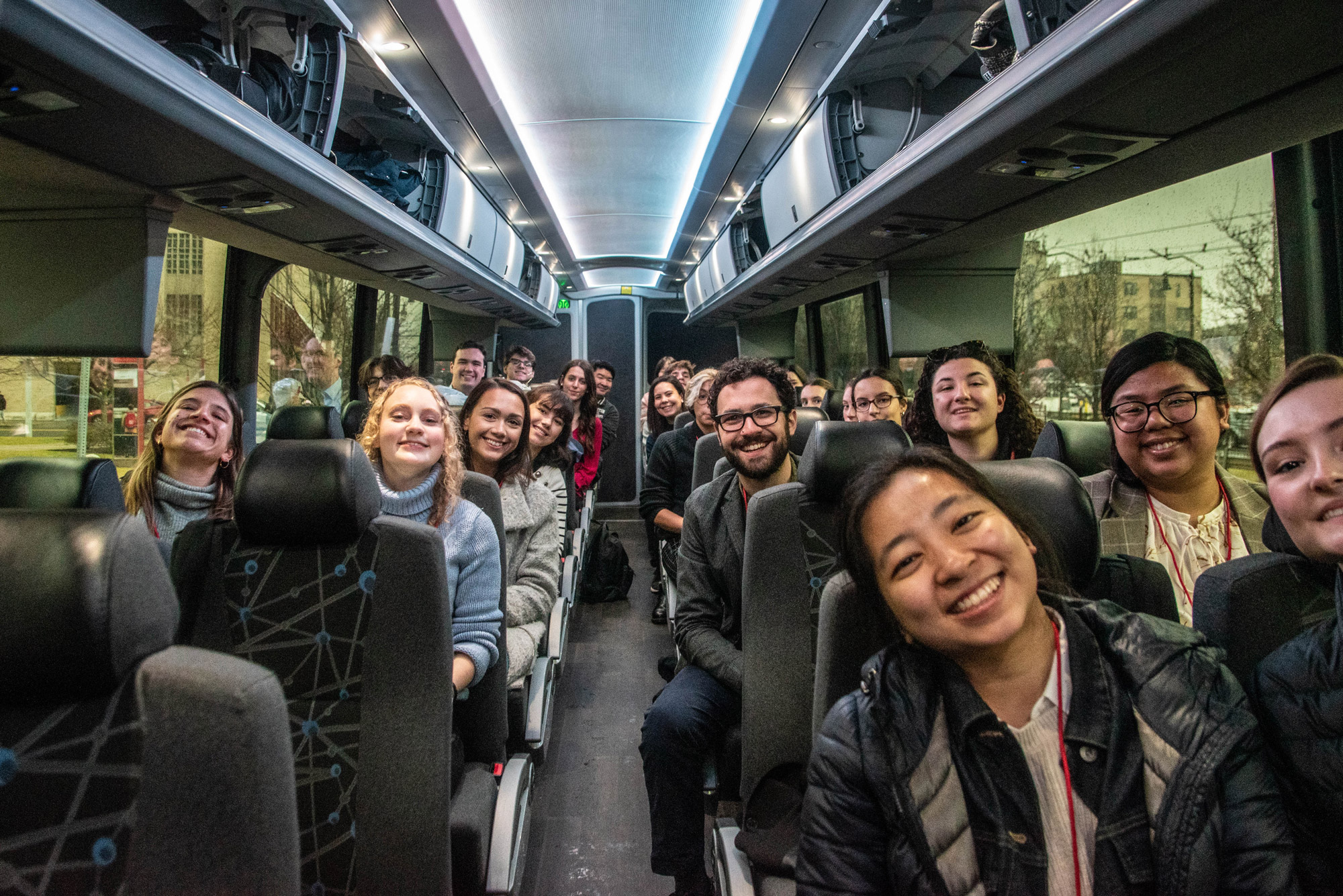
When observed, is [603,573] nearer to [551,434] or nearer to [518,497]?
[551,434]

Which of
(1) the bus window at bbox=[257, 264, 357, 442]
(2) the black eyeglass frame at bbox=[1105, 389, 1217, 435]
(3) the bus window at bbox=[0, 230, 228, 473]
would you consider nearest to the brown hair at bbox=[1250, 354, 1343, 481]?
(2) the black eyeglass frame at bbox=[1105, 389, 1217, 435]

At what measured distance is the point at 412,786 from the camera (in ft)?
5.06

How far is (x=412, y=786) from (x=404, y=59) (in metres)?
3.52

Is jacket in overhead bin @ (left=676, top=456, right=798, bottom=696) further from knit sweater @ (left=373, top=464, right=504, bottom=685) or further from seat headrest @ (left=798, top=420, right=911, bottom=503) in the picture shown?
knit sweater @ (left=373, top=464, right=504, bottom=685)

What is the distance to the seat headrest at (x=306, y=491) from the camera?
1604 mm

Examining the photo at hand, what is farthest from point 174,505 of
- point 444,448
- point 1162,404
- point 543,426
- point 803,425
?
point 1162,404

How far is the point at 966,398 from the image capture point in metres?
2.83

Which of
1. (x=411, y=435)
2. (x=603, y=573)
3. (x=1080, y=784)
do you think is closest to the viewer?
(x=1080, y=784)

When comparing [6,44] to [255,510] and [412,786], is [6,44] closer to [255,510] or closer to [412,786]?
[255,510]

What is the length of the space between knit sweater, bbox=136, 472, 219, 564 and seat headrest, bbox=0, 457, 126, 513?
1.88 feet

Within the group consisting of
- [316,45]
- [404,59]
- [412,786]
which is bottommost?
[412,786]

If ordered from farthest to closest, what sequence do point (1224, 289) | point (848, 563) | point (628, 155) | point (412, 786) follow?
point (628, 155), point (1224, 289), point (412, 786), point (848, 563)

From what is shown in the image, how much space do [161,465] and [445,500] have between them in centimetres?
129

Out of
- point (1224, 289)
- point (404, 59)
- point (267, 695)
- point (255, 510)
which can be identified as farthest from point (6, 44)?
point (1224, 289)
